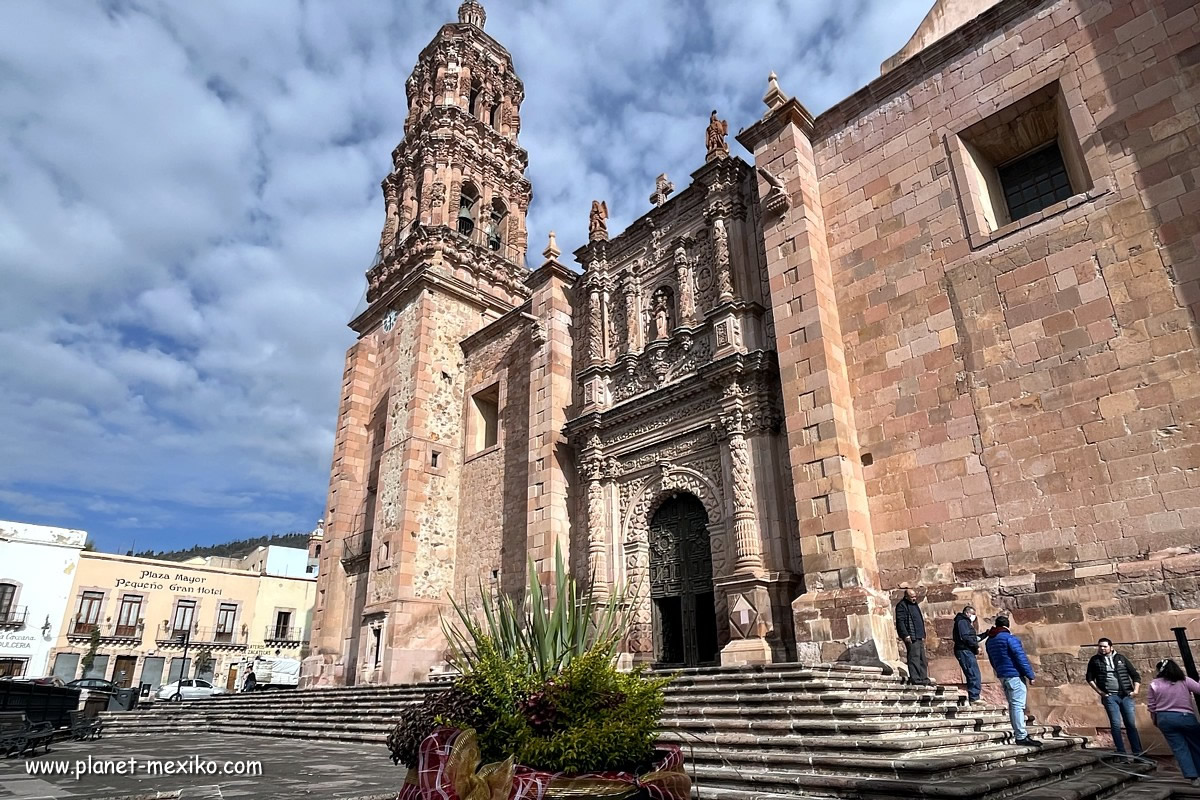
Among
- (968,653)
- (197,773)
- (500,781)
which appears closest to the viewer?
(500,781)

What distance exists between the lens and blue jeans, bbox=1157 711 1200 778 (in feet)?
18.8

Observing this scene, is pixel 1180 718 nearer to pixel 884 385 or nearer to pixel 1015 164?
pixel 884 385

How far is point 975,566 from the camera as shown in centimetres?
A: 883

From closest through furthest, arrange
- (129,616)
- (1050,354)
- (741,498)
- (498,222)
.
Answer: (1050,354)
(741,498)
(498,222)
(129,616)

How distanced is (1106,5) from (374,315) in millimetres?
19631

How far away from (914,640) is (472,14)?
2853cm

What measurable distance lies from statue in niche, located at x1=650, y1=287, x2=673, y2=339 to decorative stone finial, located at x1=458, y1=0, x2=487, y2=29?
61.1 ft

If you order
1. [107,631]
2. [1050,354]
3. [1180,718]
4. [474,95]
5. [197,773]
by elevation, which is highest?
[474,95]

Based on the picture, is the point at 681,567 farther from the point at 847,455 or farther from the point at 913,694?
the point at 913,694

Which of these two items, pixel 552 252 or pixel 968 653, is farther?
pixel 552 252

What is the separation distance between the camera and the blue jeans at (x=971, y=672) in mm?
7812

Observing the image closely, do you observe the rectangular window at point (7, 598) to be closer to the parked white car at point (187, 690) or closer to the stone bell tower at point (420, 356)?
the parked white car at point (187, 690)

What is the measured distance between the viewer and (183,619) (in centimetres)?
3028

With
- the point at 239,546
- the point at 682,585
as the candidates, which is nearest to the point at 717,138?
the point at 682,585
